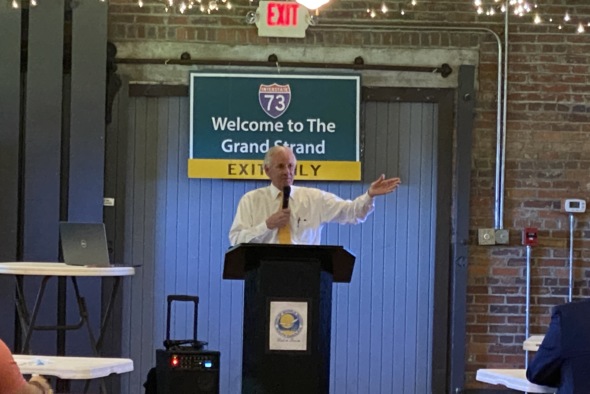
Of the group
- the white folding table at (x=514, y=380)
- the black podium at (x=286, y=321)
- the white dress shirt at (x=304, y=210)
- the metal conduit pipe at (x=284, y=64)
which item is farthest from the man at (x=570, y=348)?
the metal conduit pipe at (x=284, y=64)

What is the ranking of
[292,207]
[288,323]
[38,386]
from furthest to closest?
[292,207] → [288,323] → [38,386]

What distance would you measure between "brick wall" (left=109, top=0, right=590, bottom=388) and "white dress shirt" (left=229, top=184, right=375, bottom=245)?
1.43 m

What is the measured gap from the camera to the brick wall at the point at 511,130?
239 inches

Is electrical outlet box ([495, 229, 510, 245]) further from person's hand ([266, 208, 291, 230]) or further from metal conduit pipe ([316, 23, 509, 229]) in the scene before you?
person's hand ([266, 208, 291, 230])

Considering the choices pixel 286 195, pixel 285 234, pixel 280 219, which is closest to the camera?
pixel 280 219

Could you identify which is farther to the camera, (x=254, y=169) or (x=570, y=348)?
(x=254, y=169)

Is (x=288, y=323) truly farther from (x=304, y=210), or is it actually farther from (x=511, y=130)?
(x=511, y=130)

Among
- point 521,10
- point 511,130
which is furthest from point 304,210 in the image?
point 521,10

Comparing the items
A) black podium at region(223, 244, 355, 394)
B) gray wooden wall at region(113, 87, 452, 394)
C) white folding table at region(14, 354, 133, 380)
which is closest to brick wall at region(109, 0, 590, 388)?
gray wooden wall at region(113, 87, 452, 394)

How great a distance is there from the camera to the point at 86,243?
5023mm

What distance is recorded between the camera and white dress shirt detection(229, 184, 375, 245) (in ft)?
16.1

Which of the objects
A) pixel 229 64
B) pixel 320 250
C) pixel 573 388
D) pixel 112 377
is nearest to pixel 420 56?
pixel 229 64

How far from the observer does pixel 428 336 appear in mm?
6102

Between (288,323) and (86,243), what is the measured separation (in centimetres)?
165
